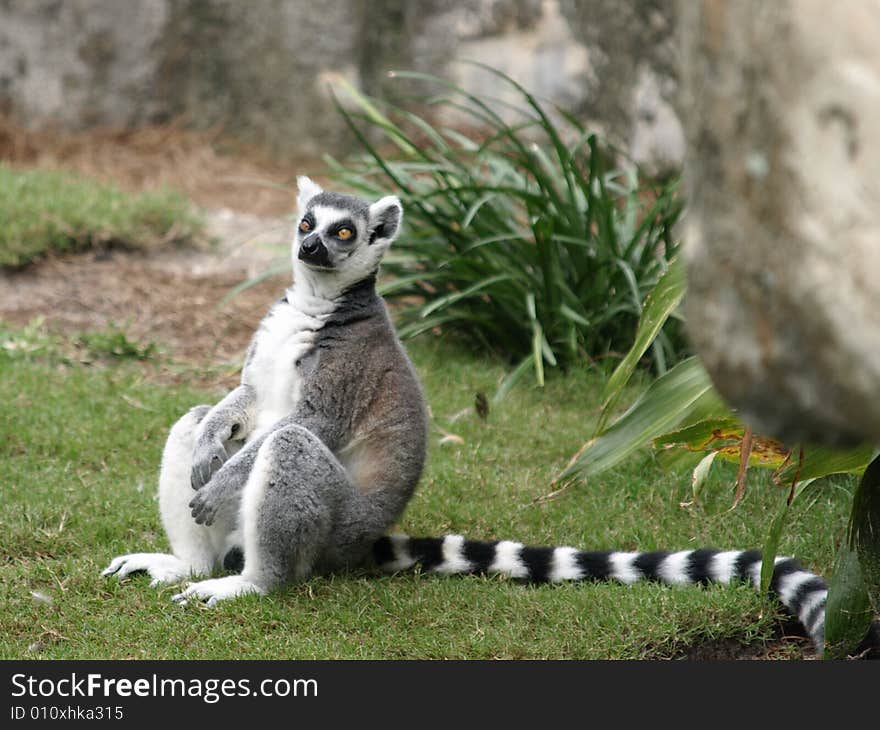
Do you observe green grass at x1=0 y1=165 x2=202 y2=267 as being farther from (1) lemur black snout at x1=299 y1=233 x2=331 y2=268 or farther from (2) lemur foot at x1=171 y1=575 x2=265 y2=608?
(2) lemur foot at x1=171 y1=575 x2=265 y2=608

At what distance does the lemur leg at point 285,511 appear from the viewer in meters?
3.62

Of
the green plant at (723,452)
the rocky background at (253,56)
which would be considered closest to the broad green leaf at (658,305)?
the green plant at (723,452)

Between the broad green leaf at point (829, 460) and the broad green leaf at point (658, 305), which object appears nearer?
the broad green leaf at point (829, 460)

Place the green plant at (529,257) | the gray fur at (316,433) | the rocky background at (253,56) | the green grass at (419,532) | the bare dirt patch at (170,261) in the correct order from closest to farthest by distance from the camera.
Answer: the green grass at (419,532) < the gray fur at (316,433) < the green plant at (529,257) < the bare dirt patch at (170,261) < the rocky background at (253,56)

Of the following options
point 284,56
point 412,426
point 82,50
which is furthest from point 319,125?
point 412,426

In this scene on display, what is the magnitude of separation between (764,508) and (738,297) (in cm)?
304

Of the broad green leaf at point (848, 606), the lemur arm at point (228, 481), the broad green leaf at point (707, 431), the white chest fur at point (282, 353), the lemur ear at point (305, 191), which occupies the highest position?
the lemur ear at point (305, 191)

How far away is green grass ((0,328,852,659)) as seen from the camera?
3.53 m

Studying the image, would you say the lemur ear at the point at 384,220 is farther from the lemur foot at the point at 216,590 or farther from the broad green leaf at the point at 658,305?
the lemur foot at the point at 216,590

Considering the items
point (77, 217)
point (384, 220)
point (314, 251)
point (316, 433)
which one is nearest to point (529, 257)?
point (384, 220)

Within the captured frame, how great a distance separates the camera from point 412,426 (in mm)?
3982

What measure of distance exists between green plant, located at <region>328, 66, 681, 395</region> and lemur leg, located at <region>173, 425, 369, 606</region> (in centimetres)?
220

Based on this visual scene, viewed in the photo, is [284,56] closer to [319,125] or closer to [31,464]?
[319,125]

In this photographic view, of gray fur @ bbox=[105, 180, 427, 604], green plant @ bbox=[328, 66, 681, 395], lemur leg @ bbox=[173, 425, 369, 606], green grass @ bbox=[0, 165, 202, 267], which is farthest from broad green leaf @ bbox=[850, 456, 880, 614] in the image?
green grass @ bbox=[0, 165, 202, 267]
